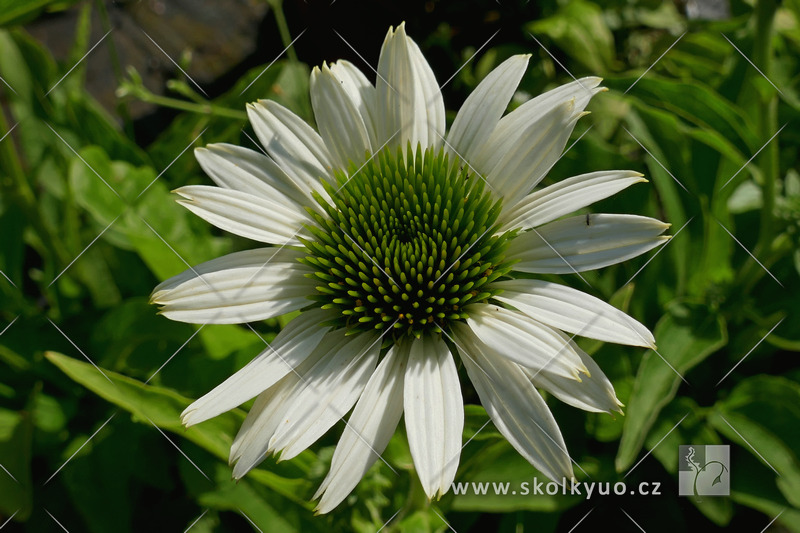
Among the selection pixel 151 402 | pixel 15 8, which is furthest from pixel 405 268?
pixel 15 8

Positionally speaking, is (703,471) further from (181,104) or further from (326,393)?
(181,104)

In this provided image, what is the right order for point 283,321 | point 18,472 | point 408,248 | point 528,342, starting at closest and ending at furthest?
point 528,342 → point 408,248 → point 283,321 → point 18,472

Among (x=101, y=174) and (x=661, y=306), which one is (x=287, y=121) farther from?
(x=661, y=306)

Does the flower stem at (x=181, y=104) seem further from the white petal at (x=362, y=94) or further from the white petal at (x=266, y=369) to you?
the white petal at (x=266, y=369)

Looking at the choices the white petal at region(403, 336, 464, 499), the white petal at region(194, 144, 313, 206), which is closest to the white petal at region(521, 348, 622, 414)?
the white petal at region(403, 336, 464, 499)

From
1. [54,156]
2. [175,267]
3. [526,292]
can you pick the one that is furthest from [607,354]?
[54,156]

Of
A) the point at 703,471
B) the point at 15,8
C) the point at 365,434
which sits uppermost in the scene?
the point at 15,8

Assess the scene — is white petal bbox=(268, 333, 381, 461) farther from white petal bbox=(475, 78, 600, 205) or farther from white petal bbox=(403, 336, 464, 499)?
white petal bbox=(475, 78, 600, 205)
